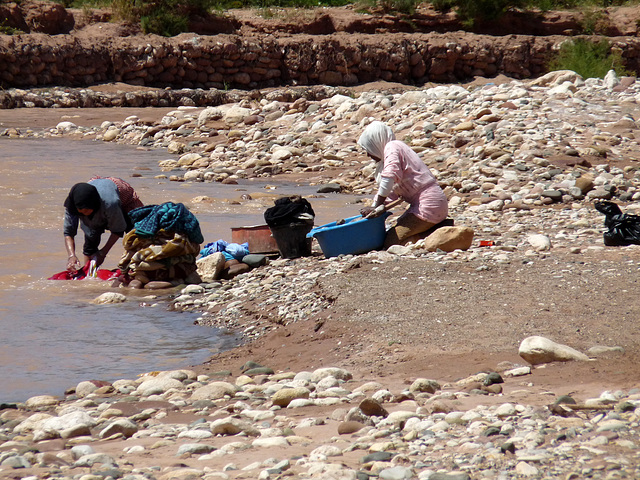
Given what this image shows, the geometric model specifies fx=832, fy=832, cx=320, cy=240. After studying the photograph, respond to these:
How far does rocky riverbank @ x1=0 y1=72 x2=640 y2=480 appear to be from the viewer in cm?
265

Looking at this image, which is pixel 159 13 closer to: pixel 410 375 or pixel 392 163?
pixel 392 163

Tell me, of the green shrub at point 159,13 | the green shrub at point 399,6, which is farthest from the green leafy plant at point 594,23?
the green shrub at point 159,13

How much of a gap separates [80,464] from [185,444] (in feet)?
1.19

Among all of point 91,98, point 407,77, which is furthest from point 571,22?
point 91,98

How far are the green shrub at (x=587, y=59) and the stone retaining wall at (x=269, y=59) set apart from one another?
198cm

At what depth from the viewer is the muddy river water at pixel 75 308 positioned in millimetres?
4645

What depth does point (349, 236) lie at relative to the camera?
616 cm

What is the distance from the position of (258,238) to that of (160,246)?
0.87 metres

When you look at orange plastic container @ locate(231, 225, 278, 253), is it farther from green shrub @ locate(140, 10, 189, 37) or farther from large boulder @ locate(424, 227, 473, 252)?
green shrub @ locate(140, 10, 189, 37)

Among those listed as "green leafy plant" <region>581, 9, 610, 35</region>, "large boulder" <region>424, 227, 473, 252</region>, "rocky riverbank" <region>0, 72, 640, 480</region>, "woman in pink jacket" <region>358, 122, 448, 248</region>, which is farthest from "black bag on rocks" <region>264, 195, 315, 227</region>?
"green leafy plant" <region>581, 9, 610, 35</region>

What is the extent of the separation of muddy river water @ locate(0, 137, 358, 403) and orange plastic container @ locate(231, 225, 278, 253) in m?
1.07

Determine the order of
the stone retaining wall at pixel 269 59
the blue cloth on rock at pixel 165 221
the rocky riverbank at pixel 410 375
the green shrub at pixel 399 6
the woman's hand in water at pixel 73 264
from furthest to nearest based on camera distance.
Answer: the green shrub at pixel 399 6 < the stone retaining wall at pixel 269 59 < the woman's hand in water at pixel 73 264 < the blue cloth on rock at pixel 165 221 < the rocky riverbank at pixel 410 375

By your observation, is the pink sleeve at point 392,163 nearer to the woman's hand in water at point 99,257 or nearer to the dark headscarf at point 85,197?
the dark headscarf at point 85,197

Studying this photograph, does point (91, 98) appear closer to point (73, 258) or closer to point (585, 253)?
point (73, 258)
